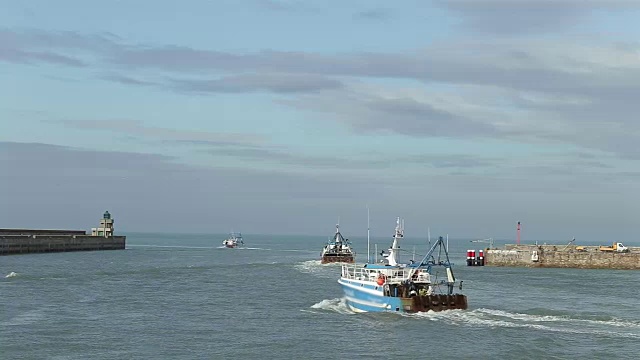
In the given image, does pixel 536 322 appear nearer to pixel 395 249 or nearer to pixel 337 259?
pixel 395 249

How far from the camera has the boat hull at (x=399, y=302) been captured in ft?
207

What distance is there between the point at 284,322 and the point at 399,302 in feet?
27.7

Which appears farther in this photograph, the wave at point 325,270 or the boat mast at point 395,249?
the wave at point 325,270

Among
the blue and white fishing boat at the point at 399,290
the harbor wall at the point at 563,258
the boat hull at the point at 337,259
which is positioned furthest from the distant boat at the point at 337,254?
the blue and white fishing boat at the point at 399,290

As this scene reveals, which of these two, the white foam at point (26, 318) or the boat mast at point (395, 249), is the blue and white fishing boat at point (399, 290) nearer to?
the boat mast at point (395, 249)

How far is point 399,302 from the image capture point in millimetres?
63344

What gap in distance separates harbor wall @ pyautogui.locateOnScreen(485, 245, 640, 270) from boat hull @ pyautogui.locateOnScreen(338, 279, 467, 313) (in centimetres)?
7450

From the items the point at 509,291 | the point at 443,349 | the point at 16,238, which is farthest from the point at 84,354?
the point at 16,238

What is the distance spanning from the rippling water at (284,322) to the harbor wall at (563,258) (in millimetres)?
36442

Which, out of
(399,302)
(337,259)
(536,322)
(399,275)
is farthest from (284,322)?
(337,259)

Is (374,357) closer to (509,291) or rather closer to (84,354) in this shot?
(84,354)

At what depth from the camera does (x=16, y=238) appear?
536 feet

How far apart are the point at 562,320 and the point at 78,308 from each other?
119ft

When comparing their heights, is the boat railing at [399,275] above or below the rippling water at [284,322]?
above
